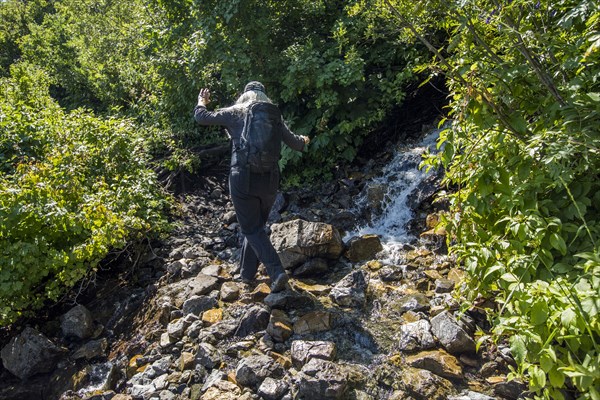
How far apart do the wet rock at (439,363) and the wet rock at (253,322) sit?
1369mm

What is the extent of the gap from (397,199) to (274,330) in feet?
11.3

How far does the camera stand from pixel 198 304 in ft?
15.6

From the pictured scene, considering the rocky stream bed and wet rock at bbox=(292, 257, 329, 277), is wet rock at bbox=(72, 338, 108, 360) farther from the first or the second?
wet rock at bbox=(292, 257, 329, 277)

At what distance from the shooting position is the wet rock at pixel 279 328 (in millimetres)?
4117

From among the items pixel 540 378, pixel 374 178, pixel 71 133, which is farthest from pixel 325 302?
pixel 71 133

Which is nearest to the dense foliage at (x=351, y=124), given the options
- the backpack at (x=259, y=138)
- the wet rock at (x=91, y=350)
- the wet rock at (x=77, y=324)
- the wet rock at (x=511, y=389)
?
the wet rock at (x=511, y=389)

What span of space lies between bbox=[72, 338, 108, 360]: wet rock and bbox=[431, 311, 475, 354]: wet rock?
336cm

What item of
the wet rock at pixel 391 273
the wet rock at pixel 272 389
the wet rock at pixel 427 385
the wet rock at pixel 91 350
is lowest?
the wet rock at pixel 427 385

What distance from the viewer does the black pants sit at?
467 cm

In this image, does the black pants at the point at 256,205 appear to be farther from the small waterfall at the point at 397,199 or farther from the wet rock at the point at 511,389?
the wet rock at the point at 511,389

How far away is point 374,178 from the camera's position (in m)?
7.43

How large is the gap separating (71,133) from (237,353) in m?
4.06

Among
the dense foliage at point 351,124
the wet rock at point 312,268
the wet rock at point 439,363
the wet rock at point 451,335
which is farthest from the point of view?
the wet rock at point 312,268

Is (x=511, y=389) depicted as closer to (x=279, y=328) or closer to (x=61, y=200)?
(x=279, y=328)
